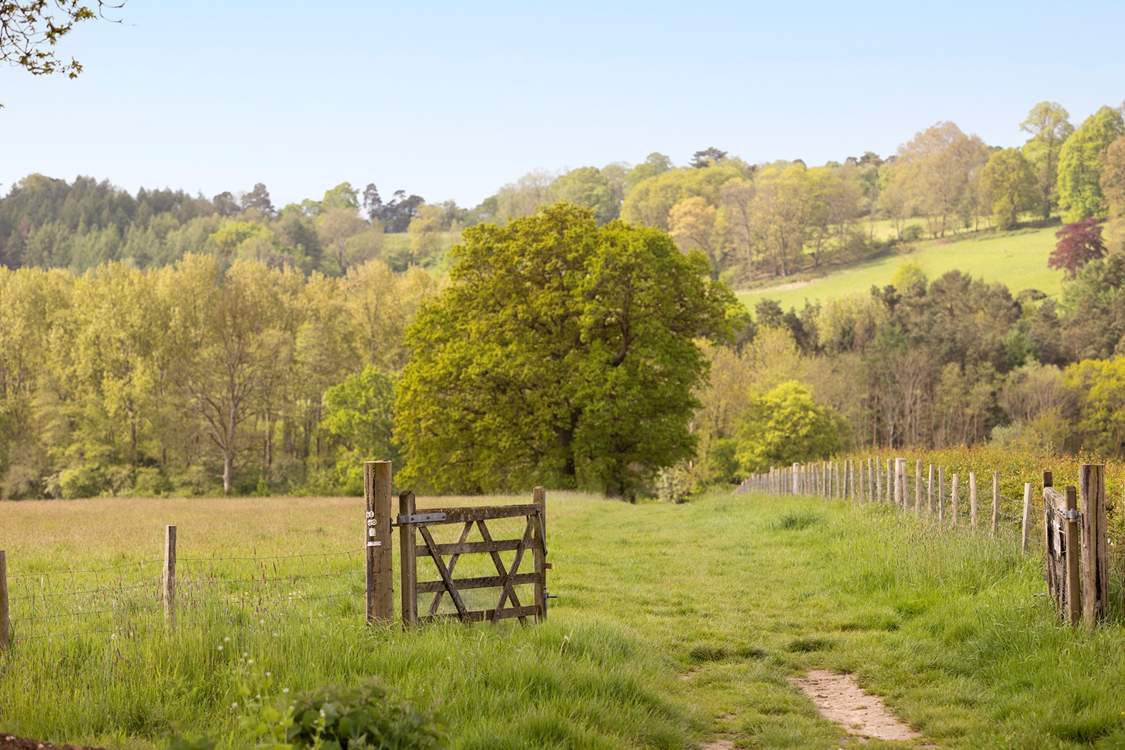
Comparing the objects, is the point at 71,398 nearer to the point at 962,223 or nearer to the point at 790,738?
the point at 790,738

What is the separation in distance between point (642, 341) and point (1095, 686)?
35.8 meters

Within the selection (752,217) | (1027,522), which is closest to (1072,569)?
(1027,522)

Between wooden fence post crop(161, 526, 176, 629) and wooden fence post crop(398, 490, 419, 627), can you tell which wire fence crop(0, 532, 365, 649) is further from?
wooden fence post crop(398, 490, 419, 627)

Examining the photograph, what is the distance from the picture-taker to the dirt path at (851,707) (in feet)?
30.7

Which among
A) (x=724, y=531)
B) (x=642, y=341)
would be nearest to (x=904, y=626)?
(x=724, y=531)

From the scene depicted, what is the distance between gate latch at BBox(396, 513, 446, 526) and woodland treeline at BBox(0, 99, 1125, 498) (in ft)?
103

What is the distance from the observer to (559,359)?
45.8 meters

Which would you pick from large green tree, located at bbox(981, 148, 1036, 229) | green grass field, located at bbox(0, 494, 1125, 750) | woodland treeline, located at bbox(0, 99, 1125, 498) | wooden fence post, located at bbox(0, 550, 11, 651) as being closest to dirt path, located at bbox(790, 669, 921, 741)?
green grass field, located at bbox(0, 494, 1125, 750)

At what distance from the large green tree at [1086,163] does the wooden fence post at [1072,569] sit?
13913 cm

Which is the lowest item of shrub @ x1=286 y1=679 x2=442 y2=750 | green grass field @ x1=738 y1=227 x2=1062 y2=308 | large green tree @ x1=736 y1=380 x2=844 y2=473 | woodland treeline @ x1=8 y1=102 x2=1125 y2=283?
large green tree @ x1=736 y1=380 x2=844 y2=473

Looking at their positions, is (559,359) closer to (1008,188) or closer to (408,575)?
(408,575)

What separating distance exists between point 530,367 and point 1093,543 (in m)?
33.5

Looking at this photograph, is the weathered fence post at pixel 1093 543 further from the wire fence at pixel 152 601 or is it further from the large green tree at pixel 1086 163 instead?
the large green tree at pixel 1086 163

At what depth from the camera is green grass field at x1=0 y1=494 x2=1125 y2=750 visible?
855cm
